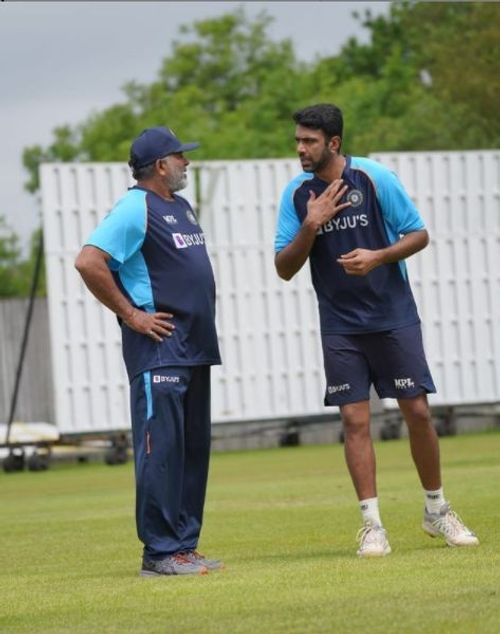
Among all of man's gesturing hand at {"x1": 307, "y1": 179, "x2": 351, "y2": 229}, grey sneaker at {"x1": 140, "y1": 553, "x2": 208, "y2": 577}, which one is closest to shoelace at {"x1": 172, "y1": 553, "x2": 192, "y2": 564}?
grey sneaker at {"x1": 140, "y1": 553, "x2": 208, "y2": 577}

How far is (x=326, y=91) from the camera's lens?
66.2 metres

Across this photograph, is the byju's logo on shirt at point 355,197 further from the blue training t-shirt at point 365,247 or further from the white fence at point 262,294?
the white fence at point 262,294

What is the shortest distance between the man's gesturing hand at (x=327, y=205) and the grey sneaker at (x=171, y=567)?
1.71 meters

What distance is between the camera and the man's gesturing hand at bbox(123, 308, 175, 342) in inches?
382

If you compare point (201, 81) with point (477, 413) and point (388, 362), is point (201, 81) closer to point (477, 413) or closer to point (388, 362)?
point (477, 413)

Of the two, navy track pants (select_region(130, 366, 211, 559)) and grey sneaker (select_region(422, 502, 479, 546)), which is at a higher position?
navy track pants (select_region(130, 366, 211, 559))

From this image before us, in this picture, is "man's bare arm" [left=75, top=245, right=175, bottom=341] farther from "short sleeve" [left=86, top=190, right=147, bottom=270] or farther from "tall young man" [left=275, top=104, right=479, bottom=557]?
"tall young man" [left=275, top=104, right=479, bottom=557]

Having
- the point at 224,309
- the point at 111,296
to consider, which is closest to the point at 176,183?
the point at 111,296

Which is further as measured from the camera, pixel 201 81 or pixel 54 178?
pixel 201 81

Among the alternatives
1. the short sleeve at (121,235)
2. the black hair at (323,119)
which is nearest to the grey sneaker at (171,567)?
the short sleeve at (121,235)

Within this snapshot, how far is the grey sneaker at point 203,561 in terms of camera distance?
9688 mm

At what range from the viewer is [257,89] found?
271 ft

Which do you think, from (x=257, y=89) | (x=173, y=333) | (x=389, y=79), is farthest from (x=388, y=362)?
(x=257, y=89)

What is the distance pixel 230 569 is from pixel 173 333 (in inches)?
43.9
